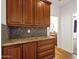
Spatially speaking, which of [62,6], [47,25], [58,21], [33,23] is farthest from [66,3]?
[33,23]

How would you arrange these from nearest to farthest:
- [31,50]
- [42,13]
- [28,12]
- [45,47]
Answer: [31,50] < [28,12] < [45,47] < [42,13]

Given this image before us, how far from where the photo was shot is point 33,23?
4.61m

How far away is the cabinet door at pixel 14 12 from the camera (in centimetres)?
348

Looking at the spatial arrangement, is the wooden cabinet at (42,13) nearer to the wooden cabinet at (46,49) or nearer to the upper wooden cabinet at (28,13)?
the upper wooden cabinet at (28,13)

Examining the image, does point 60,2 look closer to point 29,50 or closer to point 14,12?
point 14,12

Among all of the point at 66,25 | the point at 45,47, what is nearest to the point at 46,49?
the point at 45,47

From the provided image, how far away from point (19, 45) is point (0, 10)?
3.57 feet

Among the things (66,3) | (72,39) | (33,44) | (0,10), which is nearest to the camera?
(0,10)

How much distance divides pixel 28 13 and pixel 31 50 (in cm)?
132

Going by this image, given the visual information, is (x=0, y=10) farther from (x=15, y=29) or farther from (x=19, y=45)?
(x=15, y=29)

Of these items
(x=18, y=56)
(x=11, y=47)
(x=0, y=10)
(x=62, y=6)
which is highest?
(x=62, y=6)

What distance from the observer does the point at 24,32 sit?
464 centimetres

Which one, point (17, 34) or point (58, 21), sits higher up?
point (58, 21)

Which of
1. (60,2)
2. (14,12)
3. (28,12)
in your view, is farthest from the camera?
(60,2)
